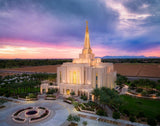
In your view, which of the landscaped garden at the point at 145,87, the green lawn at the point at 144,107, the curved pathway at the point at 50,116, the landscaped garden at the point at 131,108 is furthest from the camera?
the landscaped garden at the point at 145,87

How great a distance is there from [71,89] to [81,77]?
15.8ft

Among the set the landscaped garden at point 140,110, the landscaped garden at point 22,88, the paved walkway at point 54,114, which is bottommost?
the paved walkway at point 54,114

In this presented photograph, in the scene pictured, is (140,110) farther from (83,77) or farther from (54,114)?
(54,114)

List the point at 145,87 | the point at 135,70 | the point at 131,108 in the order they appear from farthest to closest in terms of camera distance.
Result: 1. the point at 135,70
2. the point at 145,87
3. the point at 131,108

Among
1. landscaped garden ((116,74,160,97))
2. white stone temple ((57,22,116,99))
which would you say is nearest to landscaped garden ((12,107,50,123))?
white stone temple ((57,22,116,99))

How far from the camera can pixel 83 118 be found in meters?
20.0

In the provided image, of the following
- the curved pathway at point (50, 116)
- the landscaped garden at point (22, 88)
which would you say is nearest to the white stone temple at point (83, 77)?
the curved pathway at point (50, 116)

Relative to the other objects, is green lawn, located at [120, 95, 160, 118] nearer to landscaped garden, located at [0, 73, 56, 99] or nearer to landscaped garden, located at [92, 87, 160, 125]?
landscaped garden, located at [92, 87, 160, 125]

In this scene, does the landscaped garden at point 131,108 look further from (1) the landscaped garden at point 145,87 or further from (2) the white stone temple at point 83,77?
(2) the white stone temple at point 83,77

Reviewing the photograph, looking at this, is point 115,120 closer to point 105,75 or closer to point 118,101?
point 118,101

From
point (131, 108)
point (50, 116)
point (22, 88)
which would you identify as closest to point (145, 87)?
point (131, 108)

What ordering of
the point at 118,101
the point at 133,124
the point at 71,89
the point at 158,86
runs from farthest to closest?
the point at 158,86 < the point at 71,89 < the point at 118,101 < the point at 133,124

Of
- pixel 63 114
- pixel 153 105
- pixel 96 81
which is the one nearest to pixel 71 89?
pixel 96 81

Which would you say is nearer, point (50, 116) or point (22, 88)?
point (50, 116)
